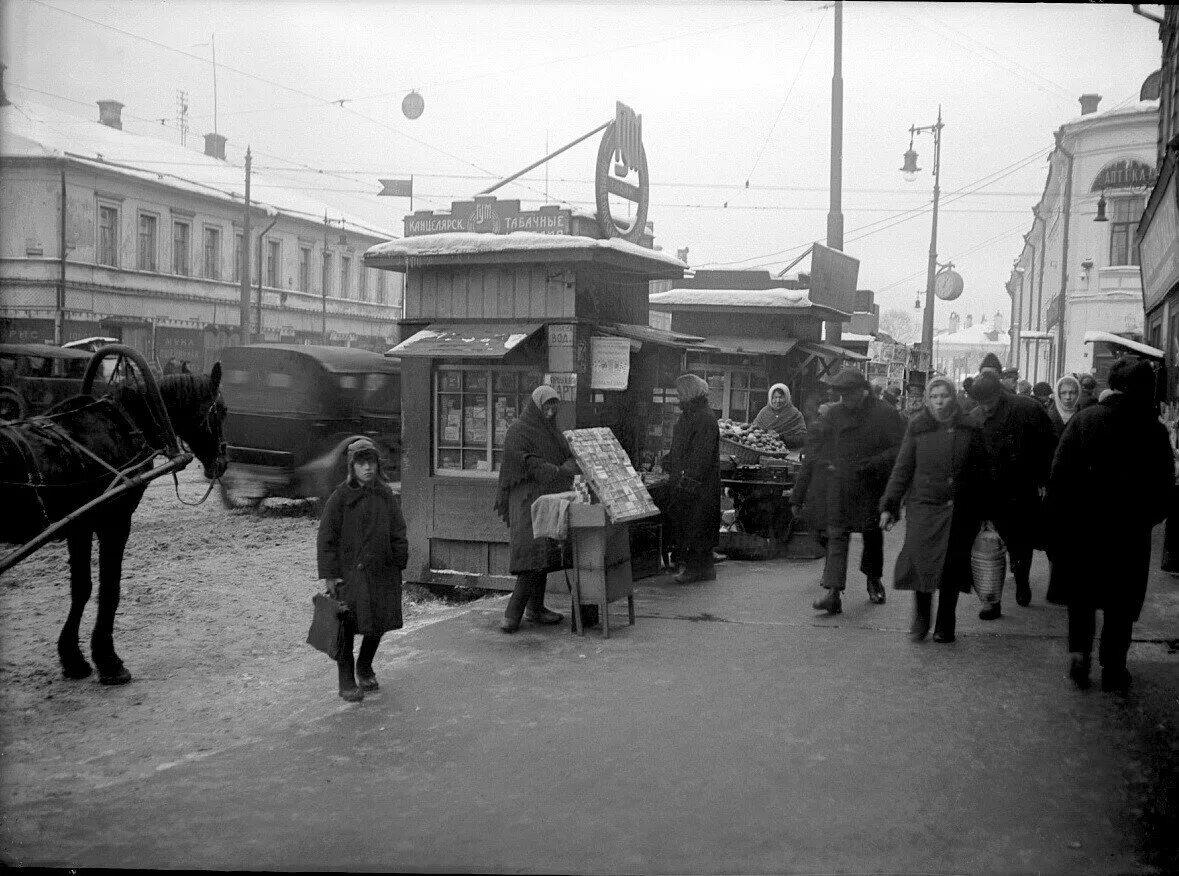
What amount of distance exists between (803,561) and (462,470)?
3.69 metres

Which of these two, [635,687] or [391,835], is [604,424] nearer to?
[635,687]

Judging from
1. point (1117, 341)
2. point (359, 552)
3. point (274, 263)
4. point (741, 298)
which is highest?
point (274, 263)

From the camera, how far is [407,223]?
10.5m

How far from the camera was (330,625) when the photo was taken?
20.6ft

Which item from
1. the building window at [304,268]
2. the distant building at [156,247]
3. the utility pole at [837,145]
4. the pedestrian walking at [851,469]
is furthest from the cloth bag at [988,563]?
the building window at [304,268]

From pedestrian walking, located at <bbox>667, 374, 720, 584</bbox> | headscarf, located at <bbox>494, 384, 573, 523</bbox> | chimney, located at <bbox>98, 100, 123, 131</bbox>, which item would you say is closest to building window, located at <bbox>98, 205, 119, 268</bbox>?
chimney, located at <bbox>98, 100, 123, 131</bbox>

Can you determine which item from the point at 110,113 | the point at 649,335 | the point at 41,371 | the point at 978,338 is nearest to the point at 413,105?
the point at 41,371

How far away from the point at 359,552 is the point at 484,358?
361 cm

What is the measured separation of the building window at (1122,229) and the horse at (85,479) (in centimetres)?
2300

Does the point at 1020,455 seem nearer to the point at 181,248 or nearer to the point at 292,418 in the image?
the point at 292,418

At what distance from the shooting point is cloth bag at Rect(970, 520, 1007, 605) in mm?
7770

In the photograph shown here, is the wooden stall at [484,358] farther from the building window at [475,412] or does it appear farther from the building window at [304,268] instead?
the building window at [304,268]

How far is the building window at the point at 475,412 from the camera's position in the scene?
9773mm

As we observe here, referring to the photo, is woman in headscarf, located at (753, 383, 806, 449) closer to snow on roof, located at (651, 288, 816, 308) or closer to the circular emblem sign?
the circular emblem sign
